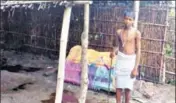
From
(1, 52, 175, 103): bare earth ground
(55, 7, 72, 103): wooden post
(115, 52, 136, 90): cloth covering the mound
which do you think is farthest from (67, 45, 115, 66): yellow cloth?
(55, 7, 72, 103): wooden post

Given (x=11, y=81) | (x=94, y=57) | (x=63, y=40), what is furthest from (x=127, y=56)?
(x=11, y=81)

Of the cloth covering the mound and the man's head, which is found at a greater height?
the man's head

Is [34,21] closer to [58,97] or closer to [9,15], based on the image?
[9,15]

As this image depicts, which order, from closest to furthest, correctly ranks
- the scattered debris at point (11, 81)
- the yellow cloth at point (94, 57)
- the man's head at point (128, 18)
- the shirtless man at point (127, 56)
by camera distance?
1. the man's head at point (128, 18)
2. the shirtless man at point (127, 56)
3. the scattered debris at point (11, 81)
4. the yellow cloth at point (94, 57)

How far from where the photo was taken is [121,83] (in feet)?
21.8

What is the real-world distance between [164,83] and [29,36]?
5133mm

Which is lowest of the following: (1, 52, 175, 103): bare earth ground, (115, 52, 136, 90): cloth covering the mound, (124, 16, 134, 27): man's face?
(1, 52, 175, 103): bare earth ground

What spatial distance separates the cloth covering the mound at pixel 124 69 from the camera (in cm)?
654

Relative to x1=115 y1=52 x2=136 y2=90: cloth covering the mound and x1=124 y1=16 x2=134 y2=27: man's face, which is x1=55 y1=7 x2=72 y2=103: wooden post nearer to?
x1=124 y1=16 x2=134 y2=27: man's face

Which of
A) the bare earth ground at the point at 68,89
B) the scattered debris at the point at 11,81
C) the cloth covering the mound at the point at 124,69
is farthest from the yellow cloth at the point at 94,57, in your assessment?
the cloth covering the mound at the point at 124,69

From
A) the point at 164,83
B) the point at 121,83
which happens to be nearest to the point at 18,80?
the point at 121,83

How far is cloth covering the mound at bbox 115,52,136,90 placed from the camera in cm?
654

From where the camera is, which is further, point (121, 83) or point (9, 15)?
point (9, 15)

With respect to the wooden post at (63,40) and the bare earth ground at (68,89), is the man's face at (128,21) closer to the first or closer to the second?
the wooden post at (63,40)
